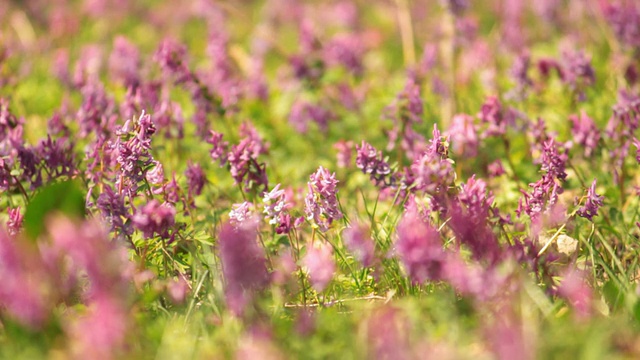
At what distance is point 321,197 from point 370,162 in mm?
351

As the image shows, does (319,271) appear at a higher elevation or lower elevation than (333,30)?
higher

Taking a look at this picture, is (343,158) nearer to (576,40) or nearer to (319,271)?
(319,271)

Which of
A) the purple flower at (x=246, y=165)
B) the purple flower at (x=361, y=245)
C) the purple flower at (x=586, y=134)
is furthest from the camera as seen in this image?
the purple flower at (x=586, y=134)

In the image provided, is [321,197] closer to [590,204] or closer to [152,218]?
[152,218]

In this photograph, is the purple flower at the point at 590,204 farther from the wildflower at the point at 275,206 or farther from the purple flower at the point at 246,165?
the purple flower at the point at 246,165

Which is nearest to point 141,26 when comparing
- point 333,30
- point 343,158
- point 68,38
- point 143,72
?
point 68,38

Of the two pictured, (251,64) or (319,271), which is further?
(251,64)

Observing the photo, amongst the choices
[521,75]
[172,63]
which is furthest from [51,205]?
[521,75]

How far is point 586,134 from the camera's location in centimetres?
410

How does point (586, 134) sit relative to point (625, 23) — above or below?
below

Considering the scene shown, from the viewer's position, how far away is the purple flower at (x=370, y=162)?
3.32 meters

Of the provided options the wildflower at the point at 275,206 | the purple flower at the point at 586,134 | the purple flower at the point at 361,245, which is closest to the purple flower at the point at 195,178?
the wildflower at the point at 275,206

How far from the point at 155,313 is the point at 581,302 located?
60.5 inches

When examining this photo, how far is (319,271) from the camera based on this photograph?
8.86 ft
